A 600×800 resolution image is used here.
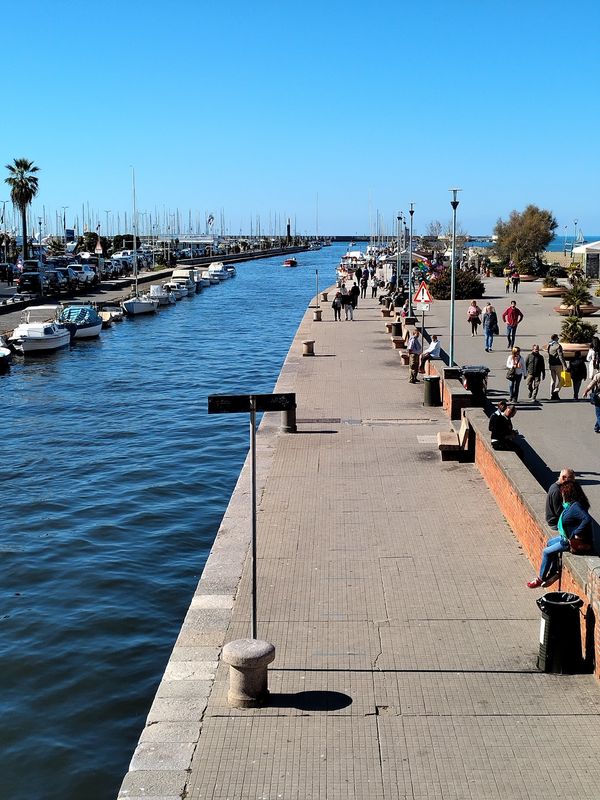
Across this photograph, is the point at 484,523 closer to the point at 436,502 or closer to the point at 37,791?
the point at 436,502

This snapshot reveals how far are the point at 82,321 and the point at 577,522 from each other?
42.6 m

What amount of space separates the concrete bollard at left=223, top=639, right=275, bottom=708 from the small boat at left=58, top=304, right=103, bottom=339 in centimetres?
4221

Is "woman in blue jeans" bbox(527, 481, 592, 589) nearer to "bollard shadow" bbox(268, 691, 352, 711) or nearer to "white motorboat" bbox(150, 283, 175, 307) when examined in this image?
"bollard shadow" bbox(268, 691, 352, 711)

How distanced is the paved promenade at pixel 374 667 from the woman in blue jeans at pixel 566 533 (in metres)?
0.47

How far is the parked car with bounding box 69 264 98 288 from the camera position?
79062mm

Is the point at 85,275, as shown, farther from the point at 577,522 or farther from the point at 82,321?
the point at 577,522

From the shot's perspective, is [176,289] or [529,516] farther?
[176,289]

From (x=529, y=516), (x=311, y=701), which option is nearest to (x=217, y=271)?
(x=529, y=516)

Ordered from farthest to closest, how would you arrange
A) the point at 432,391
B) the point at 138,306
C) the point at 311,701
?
the point at 138,306
the point at 432,391
the point at 311,701

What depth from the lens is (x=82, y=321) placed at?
1978 inches

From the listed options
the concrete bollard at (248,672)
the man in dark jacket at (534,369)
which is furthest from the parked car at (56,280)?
the concrete bollard at (248,672)

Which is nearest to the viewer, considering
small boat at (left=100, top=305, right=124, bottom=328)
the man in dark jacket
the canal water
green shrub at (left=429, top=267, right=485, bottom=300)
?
the canal water

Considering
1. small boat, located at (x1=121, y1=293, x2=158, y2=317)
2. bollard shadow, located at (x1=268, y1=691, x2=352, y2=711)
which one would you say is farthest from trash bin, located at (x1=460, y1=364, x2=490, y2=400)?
small boat, located at (x1=121, y1=293, x2=158, y2=317)

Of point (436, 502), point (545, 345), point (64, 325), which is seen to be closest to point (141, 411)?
point (545, 345)
